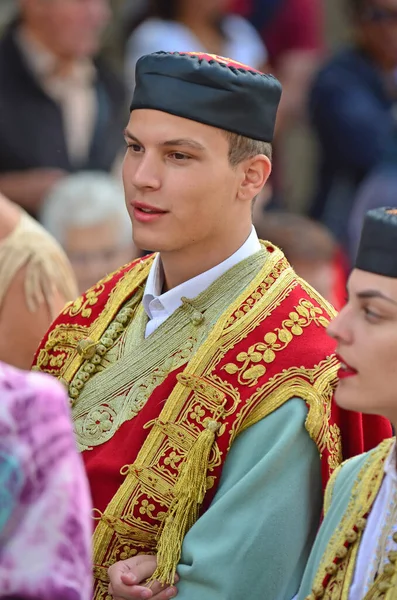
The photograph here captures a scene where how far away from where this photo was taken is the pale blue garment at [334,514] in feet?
9.27

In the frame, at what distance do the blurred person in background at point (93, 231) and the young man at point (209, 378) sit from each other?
1732 mm

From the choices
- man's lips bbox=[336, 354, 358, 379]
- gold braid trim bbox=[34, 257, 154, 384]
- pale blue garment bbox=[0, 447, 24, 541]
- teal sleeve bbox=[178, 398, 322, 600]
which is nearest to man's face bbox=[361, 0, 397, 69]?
gold braid trim bbox=[34, 257, 154, 384]

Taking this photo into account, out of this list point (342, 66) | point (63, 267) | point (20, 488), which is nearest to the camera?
point (20, 488)

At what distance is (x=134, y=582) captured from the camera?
3.02m

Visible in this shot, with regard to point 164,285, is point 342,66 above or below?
above

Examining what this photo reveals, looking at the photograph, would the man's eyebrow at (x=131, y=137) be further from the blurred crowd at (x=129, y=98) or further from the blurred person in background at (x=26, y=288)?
the blurred crowd at (x=129, y=98)

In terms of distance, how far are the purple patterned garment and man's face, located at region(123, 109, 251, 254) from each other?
1224 millimetres

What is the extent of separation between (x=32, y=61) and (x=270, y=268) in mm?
3278

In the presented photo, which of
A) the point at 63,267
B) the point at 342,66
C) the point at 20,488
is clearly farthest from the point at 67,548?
the point at 342,66

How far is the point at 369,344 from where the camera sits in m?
2.64

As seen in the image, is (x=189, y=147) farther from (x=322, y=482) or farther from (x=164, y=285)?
(x=322, y=482)

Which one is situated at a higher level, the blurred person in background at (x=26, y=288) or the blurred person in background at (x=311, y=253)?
the blurred person in background at (x=311, y=253)

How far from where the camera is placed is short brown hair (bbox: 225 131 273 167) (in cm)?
321

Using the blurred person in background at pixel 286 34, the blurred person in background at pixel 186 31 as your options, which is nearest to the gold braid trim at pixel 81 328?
the blurred person in background at pixel 186 31
